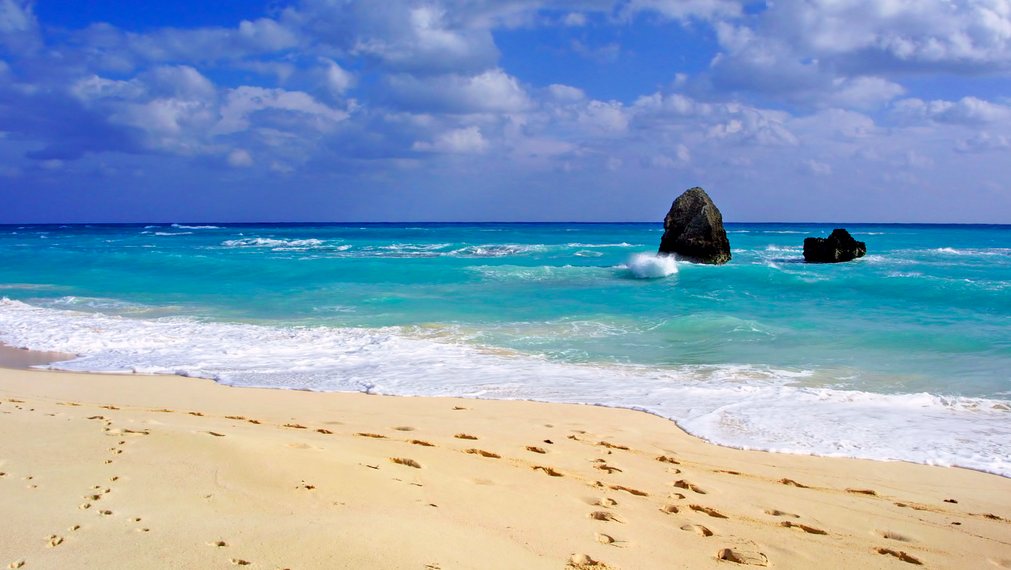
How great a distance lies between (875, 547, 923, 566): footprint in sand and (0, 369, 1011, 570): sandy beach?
0.01 m

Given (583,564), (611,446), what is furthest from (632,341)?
(583,564)

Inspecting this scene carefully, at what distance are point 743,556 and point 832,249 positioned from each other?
28072mm

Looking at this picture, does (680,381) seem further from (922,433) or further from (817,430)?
(922,433)

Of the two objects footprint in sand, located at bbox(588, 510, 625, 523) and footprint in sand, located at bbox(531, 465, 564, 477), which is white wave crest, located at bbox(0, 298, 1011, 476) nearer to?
footprint in sand, located at bbox(531, 465, 564, 477)

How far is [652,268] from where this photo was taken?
76.4ft

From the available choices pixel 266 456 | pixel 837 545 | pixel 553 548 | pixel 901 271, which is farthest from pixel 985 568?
pixel 901 271

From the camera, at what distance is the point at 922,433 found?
21.9 ft

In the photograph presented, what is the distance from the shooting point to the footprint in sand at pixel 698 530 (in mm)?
4016

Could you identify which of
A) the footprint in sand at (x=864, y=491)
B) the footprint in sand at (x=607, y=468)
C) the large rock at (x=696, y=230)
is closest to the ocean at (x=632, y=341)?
the footprint in sand at (x=864, y=491)

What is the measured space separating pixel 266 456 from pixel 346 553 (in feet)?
5.21

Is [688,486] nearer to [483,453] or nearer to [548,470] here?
[548,470]

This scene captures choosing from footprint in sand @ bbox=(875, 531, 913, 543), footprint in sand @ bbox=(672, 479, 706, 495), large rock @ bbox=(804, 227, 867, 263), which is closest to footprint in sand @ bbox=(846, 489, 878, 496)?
footprint in sand @ bbox=(875, 531, 913, 543)

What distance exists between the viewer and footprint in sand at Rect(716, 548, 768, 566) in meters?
3.67

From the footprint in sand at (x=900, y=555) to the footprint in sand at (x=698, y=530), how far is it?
1.00m
